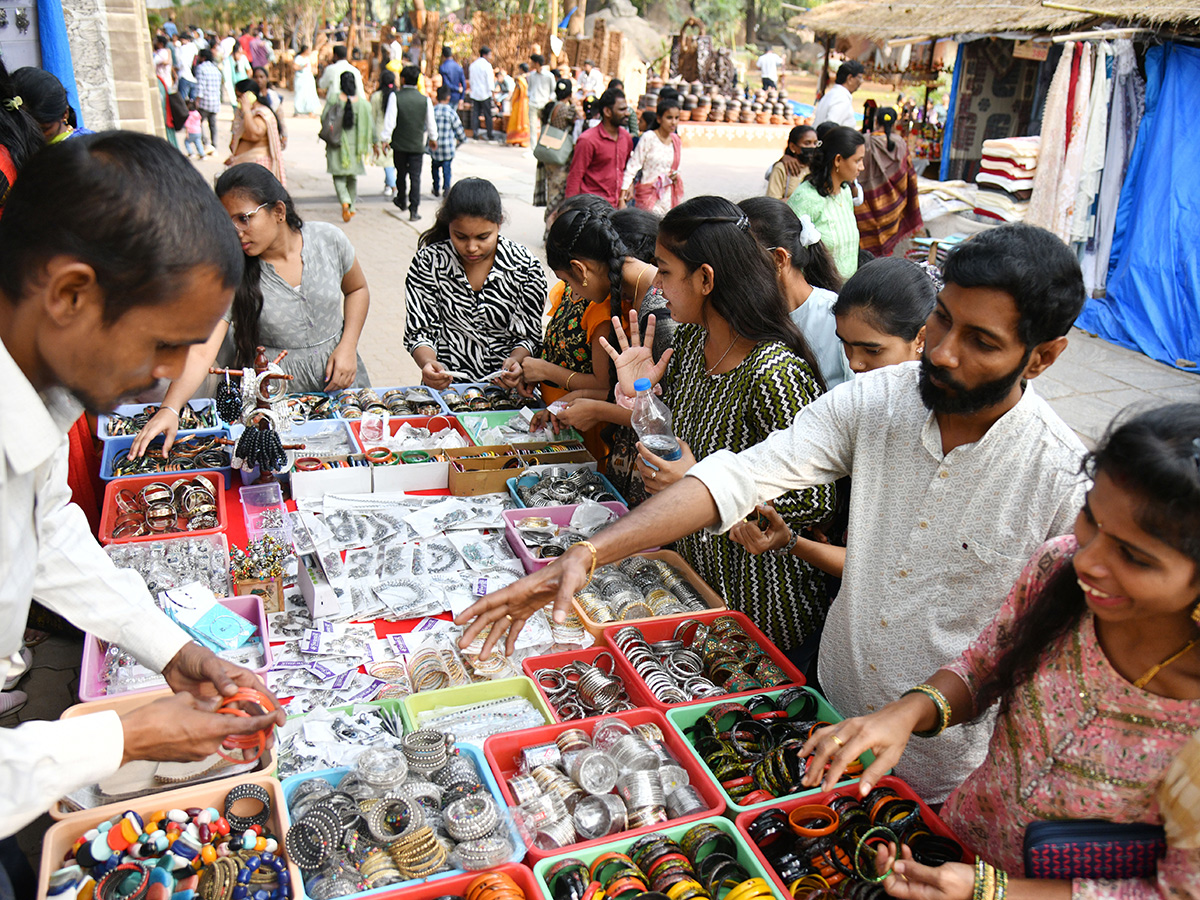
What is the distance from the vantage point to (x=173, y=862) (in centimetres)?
152

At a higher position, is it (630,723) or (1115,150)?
(1115,150)

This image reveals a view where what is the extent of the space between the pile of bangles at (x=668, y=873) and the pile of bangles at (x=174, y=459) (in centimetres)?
222

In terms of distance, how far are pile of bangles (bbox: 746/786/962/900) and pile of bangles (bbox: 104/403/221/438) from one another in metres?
2.73

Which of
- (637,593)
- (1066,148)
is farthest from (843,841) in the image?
(1066,148)

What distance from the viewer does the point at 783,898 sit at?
1.55 m

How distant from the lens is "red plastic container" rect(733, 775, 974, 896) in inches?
63.9

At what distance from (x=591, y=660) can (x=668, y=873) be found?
2.54 feet

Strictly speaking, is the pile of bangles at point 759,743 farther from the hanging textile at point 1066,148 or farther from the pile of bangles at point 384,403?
the hanging textile at point 1066,148

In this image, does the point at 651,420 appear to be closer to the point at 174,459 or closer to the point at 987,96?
the point at 174,459

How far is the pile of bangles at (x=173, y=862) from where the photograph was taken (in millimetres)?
1465

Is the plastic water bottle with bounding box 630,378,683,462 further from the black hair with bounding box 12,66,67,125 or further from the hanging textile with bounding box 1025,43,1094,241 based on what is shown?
the hanging textile with bounding box 1025,43,1094,241

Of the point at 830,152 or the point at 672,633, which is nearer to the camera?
the point at 672,633

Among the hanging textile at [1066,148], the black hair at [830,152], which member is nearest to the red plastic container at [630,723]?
the black hair at [830,152]

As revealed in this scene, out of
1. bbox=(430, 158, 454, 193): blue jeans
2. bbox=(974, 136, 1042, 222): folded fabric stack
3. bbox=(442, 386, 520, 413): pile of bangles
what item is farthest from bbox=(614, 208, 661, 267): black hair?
bbox=(430, 158, 454, 193): blue jeans
